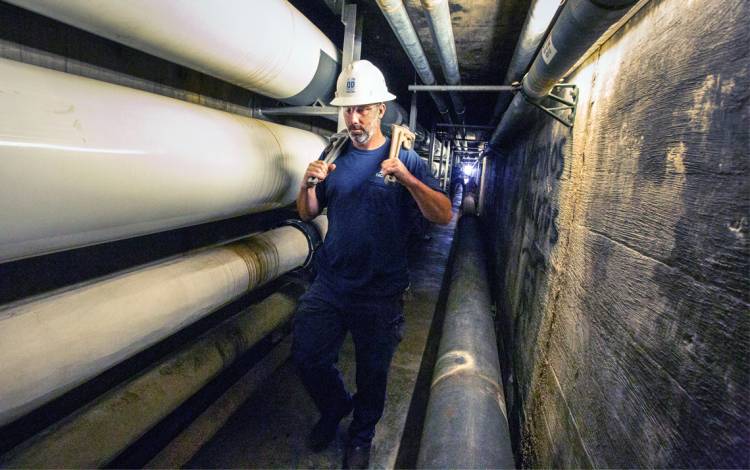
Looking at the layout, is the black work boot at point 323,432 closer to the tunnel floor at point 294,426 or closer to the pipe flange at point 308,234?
the tunnel floor at point 294,426

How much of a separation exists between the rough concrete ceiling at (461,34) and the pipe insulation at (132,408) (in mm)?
2222

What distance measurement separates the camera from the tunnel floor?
69.6 inches

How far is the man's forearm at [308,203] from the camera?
1763 millimetres

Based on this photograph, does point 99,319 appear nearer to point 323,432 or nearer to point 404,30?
point 323,432

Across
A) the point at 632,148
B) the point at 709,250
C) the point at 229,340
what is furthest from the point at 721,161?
the point at 229,340

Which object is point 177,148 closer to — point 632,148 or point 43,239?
point 43,239

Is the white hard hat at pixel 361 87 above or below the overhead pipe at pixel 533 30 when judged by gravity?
below

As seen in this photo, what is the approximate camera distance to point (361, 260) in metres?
1.62

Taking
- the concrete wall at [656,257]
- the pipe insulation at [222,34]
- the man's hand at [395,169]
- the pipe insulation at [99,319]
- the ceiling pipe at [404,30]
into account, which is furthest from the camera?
the ceiling pipe at [404,30]

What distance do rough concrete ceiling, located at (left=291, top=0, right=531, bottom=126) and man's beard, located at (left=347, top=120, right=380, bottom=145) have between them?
102cm

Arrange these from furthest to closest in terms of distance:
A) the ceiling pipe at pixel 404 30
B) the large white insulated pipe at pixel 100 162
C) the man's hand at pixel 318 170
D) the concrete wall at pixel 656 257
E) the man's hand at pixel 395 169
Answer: the ceiling pipe at pixel 404 30 → the man's hand at pixel 318 170 → the man's hand at pixel 395 169 → the large white insulated pipe at pixel 100 162 → the concrete wall at pixel 656 257

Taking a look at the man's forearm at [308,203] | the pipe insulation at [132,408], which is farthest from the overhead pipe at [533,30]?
the pipe insulation at [132,408]

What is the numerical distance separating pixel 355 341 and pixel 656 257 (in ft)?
3.94

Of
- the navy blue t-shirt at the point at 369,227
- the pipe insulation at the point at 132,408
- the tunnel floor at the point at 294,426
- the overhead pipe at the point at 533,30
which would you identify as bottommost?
the tunnel floor at the point at 294,426
